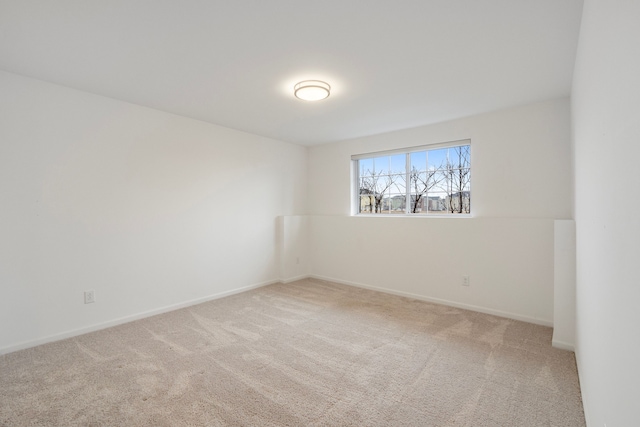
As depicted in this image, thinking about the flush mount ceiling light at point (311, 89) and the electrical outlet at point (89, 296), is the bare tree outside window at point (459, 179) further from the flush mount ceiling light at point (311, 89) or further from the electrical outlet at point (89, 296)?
the electrical outlet at point (89, 296)

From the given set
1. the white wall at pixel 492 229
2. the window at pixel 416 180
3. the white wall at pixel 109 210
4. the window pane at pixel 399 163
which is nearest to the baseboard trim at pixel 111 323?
the white wall at pixel 109 210

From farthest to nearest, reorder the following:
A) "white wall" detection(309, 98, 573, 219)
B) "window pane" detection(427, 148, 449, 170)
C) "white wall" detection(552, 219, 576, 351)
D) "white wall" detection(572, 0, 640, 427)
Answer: "window pane" detection(427, 148, 449, 170) → "white wall" detection(309, 98, 573, 219) → "white wall" detection(552, 219, 576, 351) → "white wall" detection(572, 0, 640, 427)

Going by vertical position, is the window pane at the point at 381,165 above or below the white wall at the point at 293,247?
above

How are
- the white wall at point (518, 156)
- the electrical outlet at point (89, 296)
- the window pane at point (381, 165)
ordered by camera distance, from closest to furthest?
the electrical outlet at point (89, 296) < the white wall at point (518, 156) < the window pane at point (381, 165)

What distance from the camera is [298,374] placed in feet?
7.07

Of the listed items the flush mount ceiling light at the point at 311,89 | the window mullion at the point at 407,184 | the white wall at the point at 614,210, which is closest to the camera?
the white wall at the point at 614,210

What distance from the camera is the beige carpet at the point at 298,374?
173cm

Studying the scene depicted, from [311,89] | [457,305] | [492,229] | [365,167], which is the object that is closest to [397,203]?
[365,167]

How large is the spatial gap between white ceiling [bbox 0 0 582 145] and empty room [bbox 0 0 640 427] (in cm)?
2

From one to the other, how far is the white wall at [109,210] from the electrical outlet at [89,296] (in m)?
0.04

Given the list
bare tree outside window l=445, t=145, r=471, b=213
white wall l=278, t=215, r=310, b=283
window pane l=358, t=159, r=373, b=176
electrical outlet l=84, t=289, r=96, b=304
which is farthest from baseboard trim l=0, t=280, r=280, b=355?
bare tree outside window l=445, t=145, r=471, b=213

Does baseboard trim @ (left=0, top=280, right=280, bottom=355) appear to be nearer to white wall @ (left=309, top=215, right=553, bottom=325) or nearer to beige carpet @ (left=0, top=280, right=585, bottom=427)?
beige carpet @ (left=0, top=280, right=585, bottom=427)

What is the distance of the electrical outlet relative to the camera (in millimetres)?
2867

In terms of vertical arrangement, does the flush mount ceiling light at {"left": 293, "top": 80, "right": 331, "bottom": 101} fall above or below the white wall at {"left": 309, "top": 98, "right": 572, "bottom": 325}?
above
